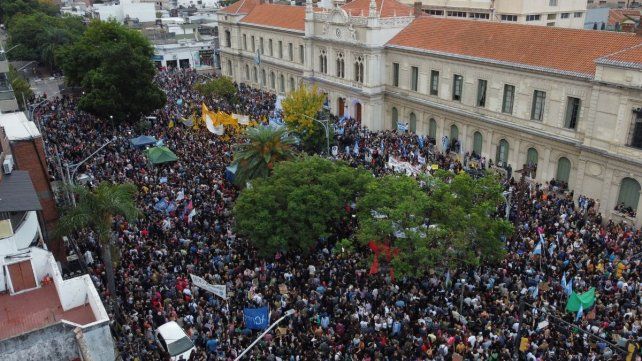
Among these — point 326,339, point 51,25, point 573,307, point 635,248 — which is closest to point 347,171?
point 326,339

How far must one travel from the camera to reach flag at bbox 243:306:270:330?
21.3 metres

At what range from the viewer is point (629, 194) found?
32281mm

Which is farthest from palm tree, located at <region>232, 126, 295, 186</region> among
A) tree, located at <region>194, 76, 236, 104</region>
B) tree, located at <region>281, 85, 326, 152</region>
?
tree, located at <region>194, 76, 236, 104</region>

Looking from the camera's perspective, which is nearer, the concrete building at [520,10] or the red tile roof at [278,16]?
the red tile roof at [278,16]

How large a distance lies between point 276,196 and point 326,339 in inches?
353

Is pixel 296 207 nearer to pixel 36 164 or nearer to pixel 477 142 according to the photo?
pixel 36 164

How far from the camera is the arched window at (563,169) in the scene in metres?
36.2

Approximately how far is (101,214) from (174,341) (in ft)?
25.1

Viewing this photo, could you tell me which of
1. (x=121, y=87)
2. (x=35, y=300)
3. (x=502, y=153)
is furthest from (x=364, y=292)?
(x=121, y=87)

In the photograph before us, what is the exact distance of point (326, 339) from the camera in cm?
2080

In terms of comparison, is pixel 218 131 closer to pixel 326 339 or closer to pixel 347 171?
pixel 347 171

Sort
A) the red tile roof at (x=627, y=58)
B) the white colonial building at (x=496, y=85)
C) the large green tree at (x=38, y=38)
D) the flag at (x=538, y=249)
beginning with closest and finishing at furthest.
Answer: the flag at (x=538, y=249) < the red tile roof at (x=627, y=58) < the white colonial building at (x=496, y=85) < the large green tree at (x=38, y=38)

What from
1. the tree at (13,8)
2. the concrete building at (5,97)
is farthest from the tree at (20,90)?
the tree at (13,8)

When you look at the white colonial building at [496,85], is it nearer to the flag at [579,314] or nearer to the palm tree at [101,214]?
the flag at [579,314]
